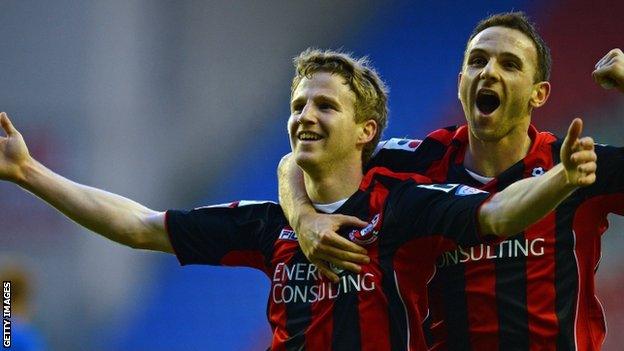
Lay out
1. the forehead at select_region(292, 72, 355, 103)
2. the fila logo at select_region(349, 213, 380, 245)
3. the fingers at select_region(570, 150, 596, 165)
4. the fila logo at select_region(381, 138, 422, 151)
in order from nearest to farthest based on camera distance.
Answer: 1. the fingers at select_region(570, 150, 596, 165)
2. the fila logo at select_region(349, 213, 380, 245)
3. the forehead at select_region(292, 72, 355, 103)
4. the fila logo at select_region(381, 138, 422, 151)

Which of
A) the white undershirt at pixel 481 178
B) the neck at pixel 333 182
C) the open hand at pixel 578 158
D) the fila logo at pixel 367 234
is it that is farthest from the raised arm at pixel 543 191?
the neck at pixel 333 182

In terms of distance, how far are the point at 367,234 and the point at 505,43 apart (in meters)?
0.77

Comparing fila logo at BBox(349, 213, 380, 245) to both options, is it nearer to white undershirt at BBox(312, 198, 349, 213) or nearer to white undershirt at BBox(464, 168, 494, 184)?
white undershirt at BBox(312, 198, 349, 213)

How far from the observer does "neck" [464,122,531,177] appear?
332 centimetres

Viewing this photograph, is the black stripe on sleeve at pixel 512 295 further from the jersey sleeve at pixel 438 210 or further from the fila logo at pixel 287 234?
the fila logo at pixel 287 234

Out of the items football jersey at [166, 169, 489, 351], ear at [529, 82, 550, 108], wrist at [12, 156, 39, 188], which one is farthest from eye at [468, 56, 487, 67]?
wrist at [12, 156, 39, 188]

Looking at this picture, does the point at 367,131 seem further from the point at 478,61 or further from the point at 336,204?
the point at 478,61

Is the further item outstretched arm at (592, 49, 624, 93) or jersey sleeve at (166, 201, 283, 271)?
jersey sleeve at (166, 201, 283, 271)

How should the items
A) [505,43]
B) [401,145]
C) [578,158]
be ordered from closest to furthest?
1. [578,158]
2. [505,43]
3. [401,145]

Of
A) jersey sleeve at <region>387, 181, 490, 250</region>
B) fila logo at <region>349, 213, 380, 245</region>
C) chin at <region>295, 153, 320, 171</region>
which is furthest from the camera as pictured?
chin at <region>295, 153, 320, 171</region>

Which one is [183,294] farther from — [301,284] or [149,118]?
[301,284]

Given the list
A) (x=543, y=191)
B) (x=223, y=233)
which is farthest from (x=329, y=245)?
(x=543, y=191)

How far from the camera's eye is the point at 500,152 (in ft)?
10.9

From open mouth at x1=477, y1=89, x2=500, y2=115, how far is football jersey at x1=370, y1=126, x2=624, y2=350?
409mm
